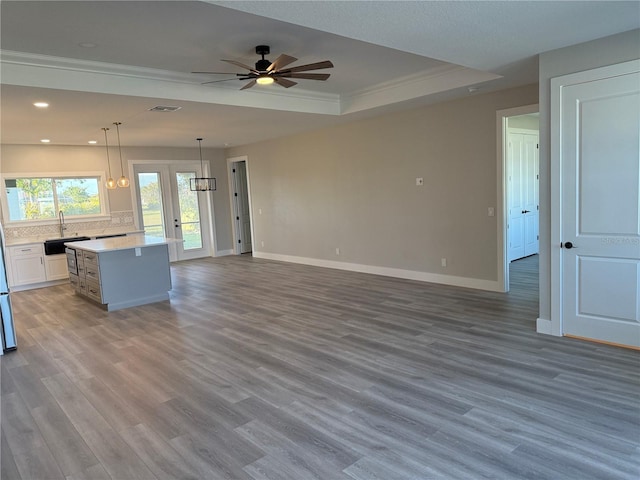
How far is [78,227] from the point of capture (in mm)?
8336

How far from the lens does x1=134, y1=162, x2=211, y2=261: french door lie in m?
9.34

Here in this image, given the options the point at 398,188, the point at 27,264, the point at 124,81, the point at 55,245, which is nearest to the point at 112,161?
the point at 55,245

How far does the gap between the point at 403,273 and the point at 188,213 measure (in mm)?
5652

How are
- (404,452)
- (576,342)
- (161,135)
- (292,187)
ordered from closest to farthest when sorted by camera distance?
(404,452) < (576,342) < (161,135) < (292,187)

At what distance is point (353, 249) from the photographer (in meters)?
7.71

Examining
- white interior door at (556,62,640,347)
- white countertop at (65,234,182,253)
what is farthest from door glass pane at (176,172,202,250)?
white interior door at (556,62,640,347)

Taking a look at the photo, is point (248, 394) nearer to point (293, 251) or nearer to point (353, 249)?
point (353, 249)

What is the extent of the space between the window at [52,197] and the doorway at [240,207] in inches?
117

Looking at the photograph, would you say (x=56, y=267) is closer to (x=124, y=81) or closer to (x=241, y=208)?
(x=241, y=208)

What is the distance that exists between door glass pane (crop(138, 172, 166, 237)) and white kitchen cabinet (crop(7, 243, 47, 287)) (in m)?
2.16

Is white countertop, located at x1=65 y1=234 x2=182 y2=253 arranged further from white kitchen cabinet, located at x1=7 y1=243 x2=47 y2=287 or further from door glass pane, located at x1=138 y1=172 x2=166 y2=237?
door glass pane, located at x1=138 y1=172 x2=166 y2=237

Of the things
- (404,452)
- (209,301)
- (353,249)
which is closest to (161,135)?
(209,301)

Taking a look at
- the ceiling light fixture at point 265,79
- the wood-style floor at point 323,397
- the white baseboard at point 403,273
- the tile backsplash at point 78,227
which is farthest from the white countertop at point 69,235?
the ceiling light fixture at point 265,79

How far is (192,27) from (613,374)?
14.3 ft
